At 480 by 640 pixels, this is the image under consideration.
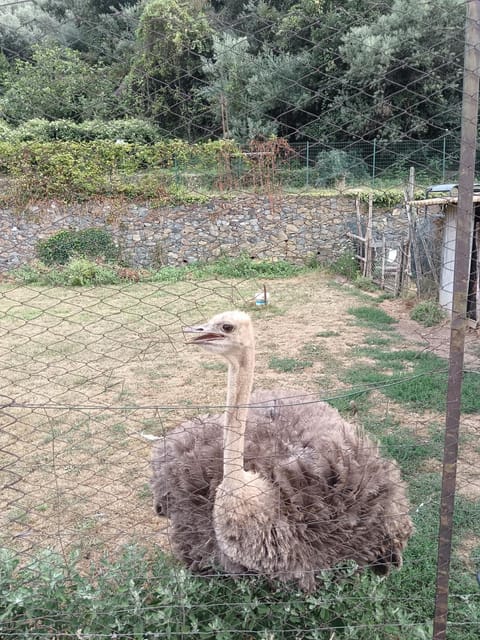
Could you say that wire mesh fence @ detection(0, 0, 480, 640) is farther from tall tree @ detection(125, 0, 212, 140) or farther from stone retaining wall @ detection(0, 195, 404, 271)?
stone retaining wall @ detection(0, 195, 404, 271)

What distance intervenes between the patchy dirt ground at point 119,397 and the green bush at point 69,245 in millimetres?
2455

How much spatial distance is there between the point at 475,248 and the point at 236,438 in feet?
21.1

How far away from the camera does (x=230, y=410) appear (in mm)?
2334

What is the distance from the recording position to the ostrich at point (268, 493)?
2225mm

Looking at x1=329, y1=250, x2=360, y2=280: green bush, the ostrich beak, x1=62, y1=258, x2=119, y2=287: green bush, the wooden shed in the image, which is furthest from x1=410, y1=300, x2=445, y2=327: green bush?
the ostrich beak

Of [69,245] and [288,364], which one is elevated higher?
[69,245]

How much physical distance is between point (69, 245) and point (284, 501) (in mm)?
11696

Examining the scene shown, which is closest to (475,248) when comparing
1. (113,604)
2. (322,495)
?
(322,495)

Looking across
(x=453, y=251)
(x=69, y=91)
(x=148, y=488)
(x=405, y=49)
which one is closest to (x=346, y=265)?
(x=453, y=251)

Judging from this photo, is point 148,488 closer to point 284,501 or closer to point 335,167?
point 284,501

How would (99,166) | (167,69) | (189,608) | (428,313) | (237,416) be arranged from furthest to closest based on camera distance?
(428,313) → (99,166) → (167,69) → (237,416) → (189,608)

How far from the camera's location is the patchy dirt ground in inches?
133

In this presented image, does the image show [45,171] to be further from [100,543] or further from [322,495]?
[322,495]

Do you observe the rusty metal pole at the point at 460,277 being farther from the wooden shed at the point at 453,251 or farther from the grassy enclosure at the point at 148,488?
the wooden shed at the point at 453,251
